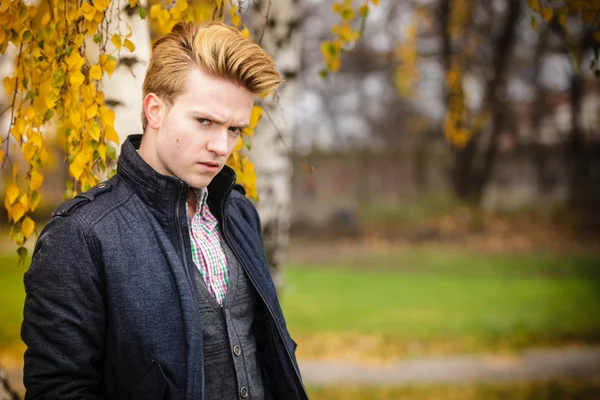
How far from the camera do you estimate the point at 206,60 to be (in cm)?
192

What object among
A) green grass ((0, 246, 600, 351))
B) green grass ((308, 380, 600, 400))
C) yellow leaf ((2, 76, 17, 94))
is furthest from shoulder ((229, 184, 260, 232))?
green grass ((0, 246, 600, 351))

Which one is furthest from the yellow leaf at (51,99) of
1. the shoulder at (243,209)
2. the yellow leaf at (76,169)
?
the shoulder at (243,209)

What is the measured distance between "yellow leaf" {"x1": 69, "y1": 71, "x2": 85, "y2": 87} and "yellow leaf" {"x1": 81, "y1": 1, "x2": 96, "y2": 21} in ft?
0.65

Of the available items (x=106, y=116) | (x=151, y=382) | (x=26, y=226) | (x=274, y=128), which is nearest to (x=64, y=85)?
(x=106, y=116)

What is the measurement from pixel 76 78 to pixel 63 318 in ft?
2.82

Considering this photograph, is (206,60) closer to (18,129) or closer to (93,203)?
(93,203)

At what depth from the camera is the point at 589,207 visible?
16.9 meters

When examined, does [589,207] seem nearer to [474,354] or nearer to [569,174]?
[569,174]

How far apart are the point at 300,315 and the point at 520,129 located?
12.3 metres

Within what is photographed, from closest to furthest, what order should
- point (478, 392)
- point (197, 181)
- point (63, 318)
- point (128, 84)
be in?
point (63, 318) < point (197, 181) < point (128, 84) < point (478, 392)

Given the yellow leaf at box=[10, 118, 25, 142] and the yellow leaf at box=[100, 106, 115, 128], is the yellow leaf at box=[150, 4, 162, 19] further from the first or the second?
the yellow leaf at box=[10, 118, 25, 142]

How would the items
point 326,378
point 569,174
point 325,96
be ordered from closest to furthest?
point 326,378 → point 569,174 → point 325,96

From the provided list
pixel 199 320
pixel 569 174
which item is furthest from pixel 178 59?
pixel 569 174

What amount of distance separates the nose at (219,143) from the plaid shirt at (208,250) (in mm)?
238
